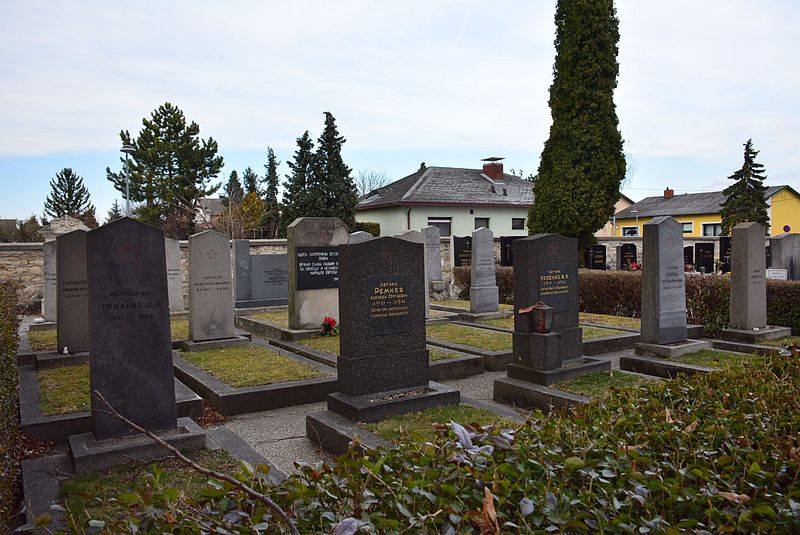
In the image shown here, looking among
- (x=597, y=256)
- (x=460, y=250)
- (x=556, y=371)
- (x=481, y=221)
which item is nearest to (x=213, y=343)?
(x=556, y=371)

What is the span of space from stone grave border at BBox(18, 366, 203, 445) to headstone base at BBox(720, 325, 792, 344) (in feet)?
28.1

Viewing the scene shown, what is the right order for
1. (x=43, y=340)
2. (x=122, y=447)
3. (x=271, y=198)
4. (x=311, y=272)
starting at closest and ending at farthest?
(x=122, y=447) < (x=43, y=340) < (x=311, y=272) < (x=271, y=198)

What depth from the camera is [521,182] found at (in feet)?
122

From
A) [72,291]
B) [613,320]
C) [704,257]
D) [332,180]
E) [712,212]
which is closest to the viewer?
[72,291]

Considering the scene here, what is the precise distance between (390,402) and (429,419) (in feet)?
1.43

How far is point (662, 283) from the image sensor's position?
870cm

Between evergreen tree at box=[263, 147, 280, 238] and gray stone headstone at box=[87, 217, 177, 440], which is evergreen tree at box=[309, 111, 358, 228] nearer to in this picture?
evergreen tree at box=[263, 147, 280, 238]

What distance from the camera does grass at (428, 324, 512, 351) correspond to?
32.4 feet

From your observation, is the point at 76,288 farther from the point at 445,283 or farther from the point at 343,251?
the point at 445,283

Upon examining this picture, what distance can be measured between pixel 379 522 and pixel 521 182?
36873 mm

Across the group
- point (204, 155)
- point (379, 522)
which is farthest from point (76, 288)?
point (204, 155)

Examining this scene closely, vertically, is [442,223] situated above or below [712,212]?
below

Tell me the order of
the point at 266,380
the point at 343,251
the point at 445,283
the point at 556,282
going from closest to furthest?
the point at 343,251 < the point at 266,380 < the point at 556,282 < the point at 445,283

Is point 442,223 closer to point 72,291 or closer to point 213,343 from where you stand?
point 213,343
